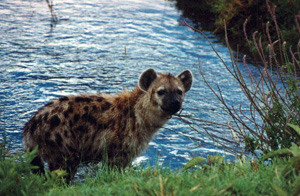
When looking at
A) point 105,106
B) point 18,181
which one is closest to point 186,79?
point 105,106

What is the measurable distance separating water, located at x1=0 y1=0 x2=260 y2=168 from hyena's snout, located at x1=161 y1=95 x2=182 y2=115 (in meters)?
0.53

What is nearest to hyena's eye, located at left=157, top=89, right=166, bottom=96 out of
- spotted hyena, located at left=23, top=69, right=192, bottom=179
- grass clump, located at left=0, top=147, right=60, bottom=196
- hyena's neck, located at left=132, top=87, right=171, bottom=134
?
spotted hyena, located at left=23, top=69, right=192, bottom=179

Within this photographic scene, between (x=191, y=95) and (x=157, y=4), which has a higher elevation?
(x=157, y=4)

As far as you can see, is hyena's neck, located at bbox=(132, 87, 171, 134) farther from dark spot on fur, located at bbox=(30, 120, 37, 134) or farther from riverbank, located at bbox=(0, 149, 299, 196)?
riverbank, located at bbox=(0, 149, 299, 196)

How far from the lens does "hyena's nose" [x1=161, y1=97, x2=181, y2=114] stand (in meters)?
4.35

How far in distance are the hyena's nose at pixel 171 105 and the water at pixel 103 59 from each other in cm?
53

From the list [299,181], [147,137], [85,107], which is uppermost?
[299,181]

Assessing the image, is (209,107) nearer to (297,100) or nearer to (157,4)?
(297,100)

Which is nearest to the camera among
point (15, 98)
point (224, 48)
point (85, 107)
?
point (85, 107)

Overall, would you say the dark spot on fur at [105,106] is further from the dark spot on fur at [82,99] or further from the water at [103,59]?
the water at [103,59]

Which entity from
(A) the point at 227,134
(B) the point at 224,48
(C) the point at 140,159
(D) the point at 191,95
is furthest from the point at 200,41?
(C) the point at 140,159

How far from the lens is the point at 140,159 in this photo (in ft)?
16.6

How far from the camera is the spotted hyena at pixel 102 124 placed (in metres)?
4.06

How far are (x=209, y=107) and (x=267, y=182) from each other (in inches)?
156
